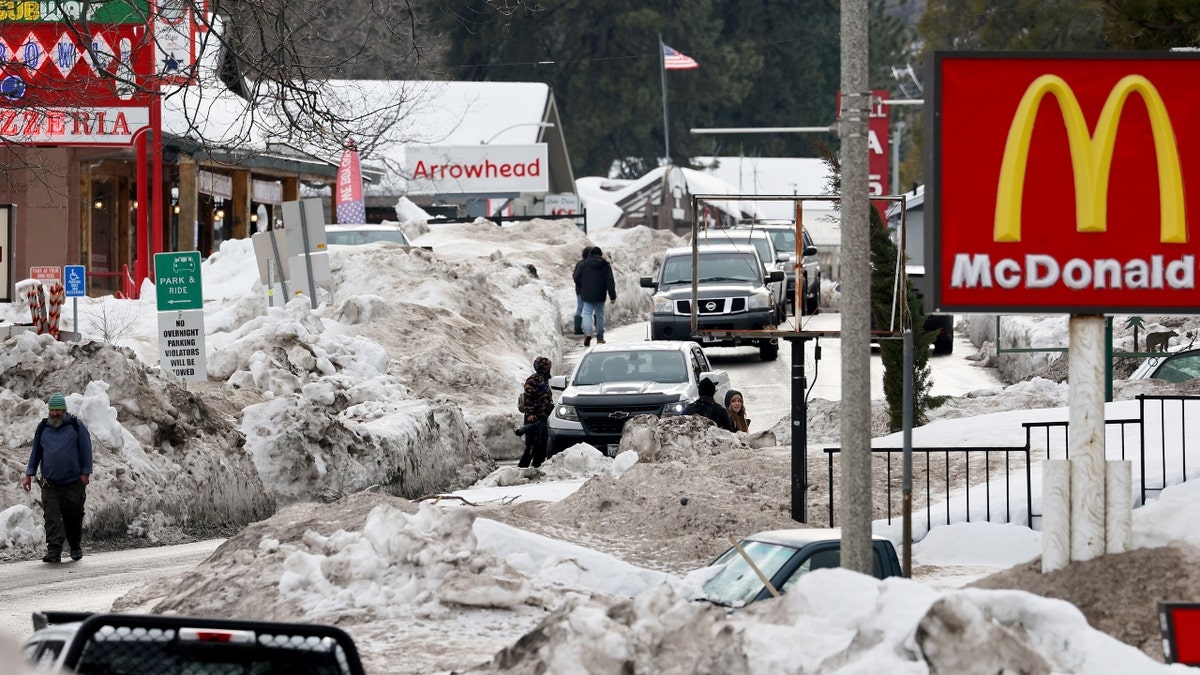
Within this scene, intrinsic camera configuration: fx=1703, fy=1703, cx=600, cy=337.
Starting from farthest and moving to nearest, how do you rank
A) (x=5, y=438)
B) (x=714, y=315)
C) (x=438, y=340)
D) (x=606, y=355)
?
(x=438, y=340)
(x=714, y=315)
(x=606, y=355)
(x=5, y=438)

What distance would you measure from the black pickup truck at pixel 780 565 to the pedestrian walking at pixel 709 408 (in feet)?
36.9

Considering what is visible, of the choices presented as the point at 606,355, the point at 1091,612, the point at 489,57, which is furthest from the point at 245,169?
the point at 489,57

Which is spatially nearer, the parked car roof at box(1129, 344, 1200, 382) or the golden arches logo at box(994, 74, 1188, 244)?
the golden arches logo at box(994, 74, 1188, 244)

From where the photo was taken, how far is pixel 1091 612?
9336 millimetres

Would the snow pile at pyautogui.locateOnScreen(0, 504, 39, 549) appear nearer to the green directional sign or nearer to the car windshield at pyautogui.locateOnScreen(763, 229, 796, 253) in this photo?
the green directional sign

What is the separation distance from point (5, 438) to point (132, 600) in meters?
6.53

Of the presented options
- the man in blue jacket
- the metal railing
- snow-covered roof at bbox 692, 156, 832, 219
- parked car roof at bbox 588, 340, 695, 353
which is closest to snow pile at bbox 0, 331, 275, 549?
the man in blue jacket

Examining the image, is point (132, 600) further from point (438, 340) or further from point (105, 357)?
point (438, 340)

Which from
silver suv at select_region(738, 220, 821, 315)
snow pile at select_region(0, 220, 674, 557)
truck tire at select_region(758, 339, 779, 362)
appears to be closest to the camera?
snow pile at select_region(0, 220, 674, 557)

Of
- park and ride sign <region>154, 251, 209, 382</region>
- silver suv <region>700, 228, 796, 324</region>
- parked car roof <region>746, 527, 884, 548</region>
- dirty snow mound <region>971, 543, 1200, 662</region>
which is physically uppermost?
silver suv <region>700, 228, 796, 324</region>

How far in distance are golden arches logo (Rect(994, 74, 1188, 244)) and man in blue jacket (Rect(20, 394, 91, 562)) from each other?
32.3 feet

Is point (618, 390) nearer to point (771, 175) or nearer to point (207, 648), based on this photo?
point (207, 648)

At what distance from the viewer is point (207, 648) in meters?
5.44

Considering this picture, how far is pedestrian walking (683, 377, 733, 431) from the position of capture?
21.8 metres
